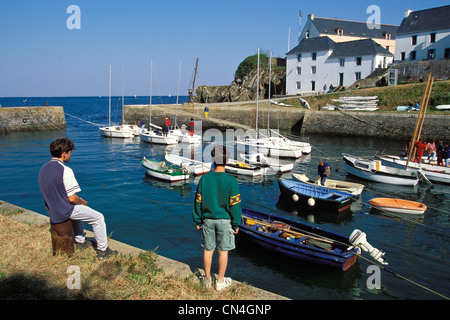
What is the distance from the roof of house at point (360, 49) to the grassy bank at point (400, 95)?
8808 millimetres

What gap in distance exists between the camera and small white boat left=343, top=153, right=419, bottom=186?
21041 mm

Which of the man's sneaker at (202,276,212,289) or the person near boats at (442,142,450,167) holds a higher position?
the person near boats at (442,142,450,167)

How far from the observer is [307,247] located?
10.2 metres

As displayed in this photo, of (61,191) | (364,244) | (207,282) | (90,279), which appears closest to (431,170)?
(364,244)

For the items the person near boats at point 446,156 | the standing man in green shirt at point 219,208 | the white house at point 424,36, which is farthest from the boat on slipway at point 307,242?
the white house at point 424,36

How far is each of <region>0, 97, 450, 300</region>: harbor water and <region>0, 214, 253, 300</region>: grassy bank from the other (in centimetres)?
83

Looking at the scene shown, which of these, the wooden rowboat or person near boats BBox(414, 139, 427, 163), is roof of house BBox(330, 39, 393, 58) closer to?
person near boats BBox(414, 139, 427, 163)

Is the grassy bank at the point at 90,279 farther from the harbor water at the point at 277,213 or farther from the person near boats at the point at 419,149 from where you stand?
the person near boats at the point at 419,149

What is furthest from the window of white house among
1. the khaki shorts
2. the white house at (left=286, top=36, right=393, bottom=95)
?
the khaki shorts

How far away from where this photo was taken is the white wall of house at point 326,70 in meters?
54.2

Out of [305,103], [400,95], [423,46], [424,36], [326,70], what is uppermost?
[424,36]

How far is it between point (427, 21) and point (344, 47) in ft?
40.2

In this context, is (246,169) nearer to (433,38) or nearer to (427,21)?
(433,38)
